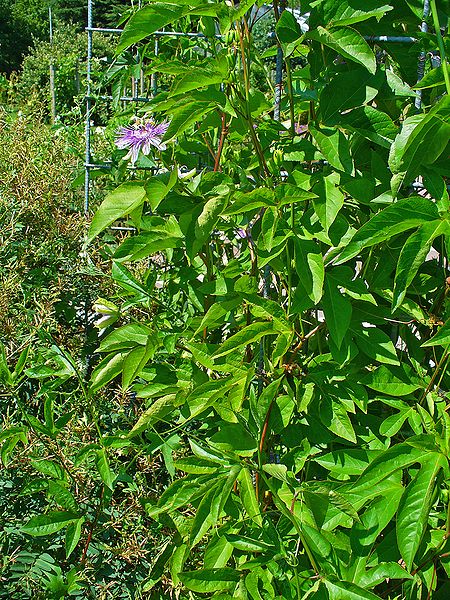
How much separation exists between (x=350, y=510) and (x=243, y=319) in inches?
17.7

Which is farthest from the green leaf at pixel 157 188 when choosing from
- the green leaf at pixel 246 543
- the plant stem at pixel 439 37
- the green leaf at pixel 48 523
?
the green leaf at pixel 48 523

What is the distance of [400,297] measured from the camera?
3.34 feet

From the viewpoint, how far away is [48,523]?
1338 millimetres

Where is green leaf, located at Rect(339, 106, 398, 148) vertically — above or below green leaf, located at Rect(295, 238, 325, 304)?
above

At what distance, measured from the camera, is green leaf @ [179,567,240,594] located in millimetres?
1118

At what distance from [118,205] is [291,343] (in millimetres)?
371

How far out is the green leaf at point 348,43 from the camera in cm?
100

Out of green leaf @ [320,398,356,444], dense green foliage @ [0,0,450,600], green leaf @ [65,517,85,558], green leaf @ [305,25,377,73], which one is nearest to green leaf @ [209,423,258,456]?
dense green foliage @ [0,0,450,600]

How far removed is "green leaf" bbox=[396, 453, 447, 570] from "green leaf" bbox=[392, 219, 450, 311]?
0.80ft

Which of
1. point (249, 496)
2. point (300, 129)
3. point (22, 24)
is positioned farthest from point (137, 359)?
point (22, 24)

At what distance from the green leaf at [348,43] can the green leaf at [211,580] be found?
0.81m

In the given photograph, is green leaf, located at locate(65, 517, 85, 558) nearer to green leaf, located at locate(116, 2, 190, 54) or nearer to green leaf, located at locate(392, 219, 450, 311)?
green leaf, located at locate(392, 219, 450, 311)

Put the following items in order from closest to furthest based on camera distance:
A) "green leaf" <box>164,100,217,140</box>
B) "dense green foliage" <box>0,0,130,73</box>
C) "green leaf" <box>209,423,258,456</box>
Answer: "green leaf" <box>164,100,217,140</box>, "green leaf" <box>209,423,258,456</box>, "dense green foliage" <box>0,0,130,73</box>

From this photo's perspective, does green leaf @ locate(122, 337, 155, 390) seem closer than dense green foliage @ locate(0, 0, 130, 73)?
Yes
